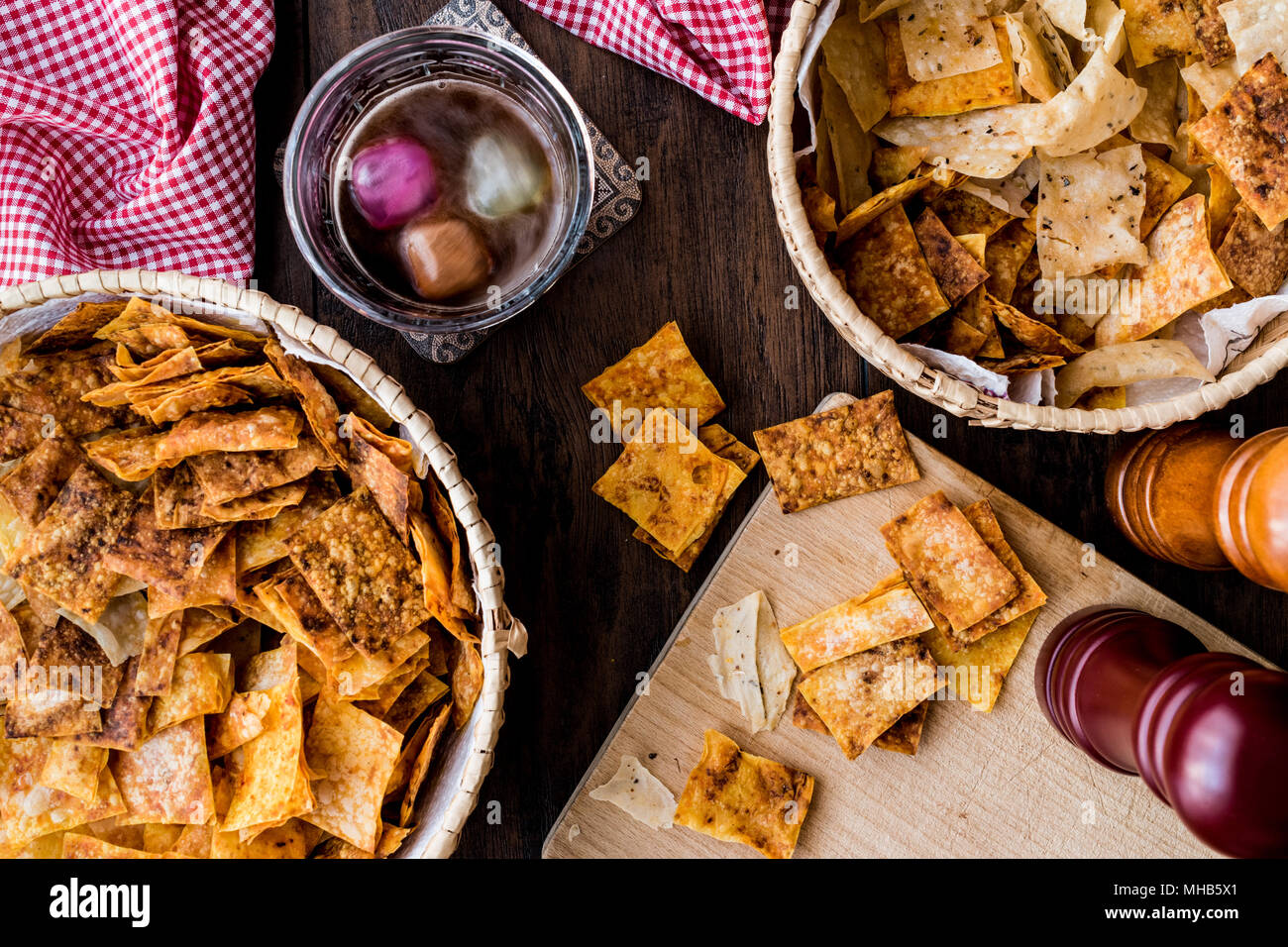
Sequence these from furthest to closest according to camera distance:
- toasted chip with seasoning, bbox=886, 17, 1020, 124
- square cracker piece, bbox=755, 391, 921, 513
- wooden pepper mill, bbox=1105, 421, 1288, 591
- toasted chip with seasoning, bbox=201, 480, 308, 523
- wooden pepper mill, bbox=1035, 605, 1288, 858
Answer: square cracker piece, bbox=755, 391, 921, 513 → toasted chip with seasoning, bbox=886, 17, 1020, 124 → toasted chip with seasoning, bbox=201, 480, 308, 523 → wooden pepper mill, bbox=1105, 421, 1288, 591 → wooden pepper mill, bbox=1035, 605, 1288, 858

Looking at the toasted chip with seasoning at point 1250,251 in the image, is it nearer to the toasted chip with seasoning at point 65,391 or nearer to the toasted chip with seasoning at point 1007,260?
the toasted chip with seasoning at point 1007,260

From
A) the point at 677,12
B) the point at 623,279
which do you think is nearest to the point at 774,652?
the point at 623,279

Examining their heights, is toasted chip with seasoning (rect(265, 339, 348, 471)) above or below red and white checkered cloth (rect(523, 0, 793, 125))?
below

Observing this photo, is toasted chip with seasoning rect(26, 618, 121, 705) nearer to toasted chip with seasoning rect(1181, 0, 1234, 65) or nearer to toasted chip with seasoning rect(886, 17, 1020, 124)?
toasted chip with seasoning rect(886, 17, 1020, 124)

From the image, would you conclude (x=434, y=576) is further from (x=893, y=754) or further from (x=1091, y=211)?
(x=1091, y=211)

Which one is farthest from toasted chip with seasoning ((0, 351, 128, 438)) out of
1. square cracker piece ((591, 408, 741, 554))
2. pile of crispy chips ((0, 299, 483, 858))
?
square cracker piece ((591, 408, 741, 554))
